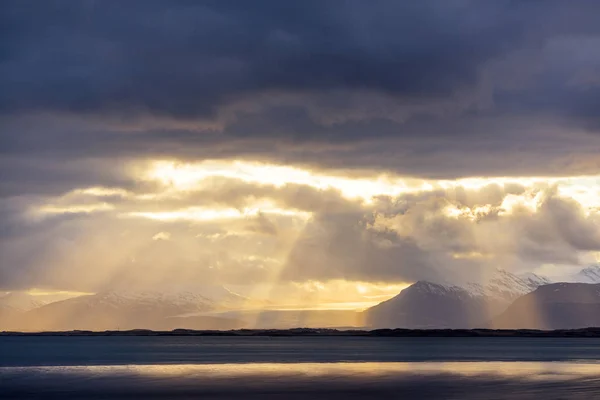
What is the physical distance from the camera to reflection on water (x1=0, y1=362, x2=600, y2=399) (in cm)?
10412

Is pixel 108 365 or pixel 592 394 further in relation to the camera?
pixel 108 365

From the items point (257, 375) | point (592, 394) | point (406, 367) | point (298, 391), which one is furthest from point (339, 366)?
point (592, 394)

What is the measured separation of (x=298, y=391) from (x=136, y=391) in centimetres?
1789

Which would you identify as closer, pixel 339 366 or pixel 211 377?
pixel 211 377

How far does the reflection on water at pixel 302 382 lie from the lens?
104125mm

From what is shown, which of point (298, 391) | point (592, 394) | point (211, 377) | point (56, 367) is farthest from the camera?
point (56, 367)

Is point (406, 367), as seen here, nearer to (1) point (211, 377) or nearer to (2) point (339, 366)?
(2) point (339, 366)

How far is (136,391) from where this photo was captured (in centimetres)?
10881

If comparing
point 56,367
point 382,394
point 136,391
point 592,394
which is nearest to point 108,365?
point 56,367

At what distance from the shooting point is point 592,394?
101 metres

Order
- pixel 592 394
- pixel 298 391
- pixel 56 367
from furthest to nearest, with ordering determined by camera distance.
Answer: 1. pixel 56 367
2. pixel 298 391
3. pixel 592 394

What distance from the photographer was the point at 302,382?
403ft

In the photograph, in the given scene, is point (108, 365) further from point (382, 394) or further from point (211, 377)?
point (382, 394)

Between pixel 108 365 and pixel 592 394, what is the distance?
94.0 meters
